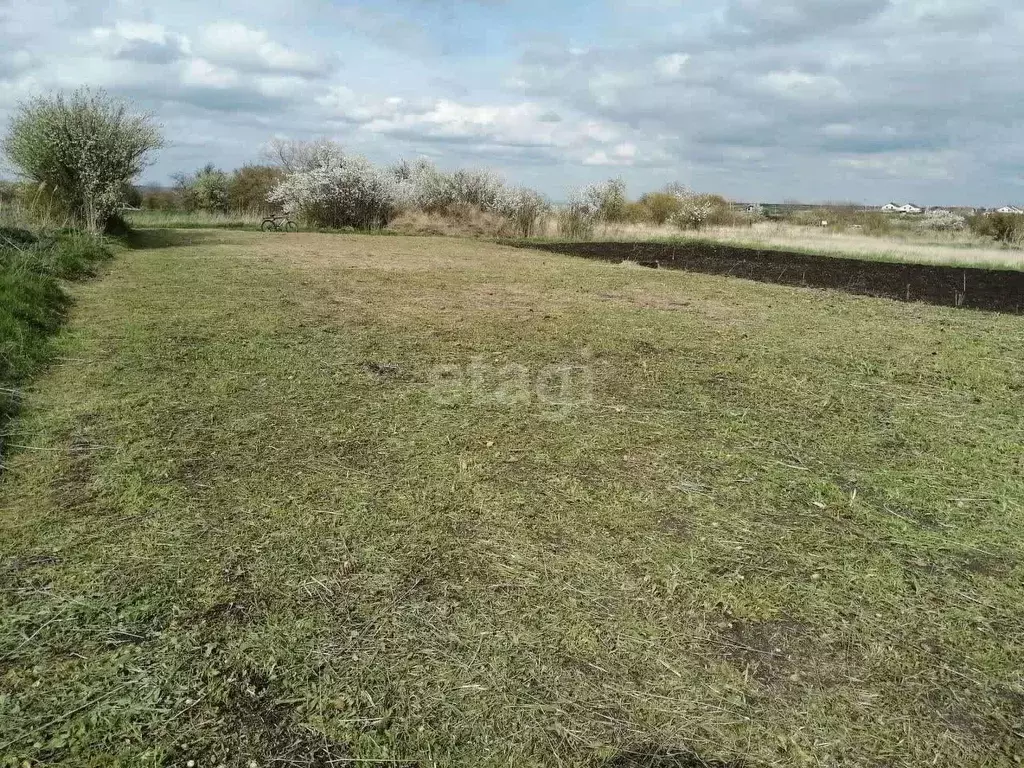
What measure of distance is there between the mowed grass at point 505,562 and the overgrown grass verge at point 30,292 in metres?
0.26

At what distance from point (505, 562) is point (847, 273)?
11.2 metres

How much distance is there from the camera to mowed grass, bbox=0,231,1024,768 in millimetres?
1578

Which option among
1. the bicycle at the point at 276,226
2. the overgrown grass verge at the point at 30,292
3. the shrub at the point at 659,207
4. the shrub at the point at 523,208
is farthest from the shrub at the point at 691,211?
the overgrown grass verge at the point at 30,292

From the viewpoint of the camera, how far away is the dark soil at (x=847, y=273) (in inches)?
367

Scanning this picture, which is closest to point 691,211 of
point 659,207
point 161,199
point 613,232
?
point 659,207

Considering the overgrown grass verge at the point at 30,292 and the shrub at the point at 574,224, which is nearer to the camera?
the overgrown grass verge at the point at 30,292

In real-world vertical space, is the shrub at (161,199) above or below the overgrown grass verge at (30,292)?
above

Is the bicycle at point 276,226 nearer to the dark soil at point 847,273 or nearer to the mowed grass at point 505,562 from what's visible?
the dark soil at point 847,273

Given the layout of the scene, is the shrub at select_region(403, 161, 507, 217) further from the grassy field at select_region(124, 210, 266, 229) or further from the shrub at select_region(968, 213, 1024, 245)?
the shrub at select_region(968, 213, 1024, 245)

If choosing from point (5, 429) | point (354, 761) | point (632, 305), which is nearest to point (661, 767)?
point (354, 761)

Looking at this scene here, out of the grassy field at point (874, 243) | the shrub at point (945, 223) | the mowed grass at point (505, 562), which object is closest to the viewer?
the mowed grass at point (505, 562)

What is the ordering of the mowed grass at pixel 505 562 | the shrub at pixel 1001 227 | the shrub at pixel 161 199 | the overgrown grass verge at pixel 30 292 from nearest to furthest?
the mowed grass at pixel 505 562 < the overgrown grass verge at pixel 30 292 < the shrub at pixel 1001 227 < the shrub at pixel 161 199

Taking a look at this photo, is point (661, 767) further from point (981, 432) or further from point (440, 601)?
point (981, 432)

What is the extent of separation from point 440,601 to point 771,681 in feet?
3.12
